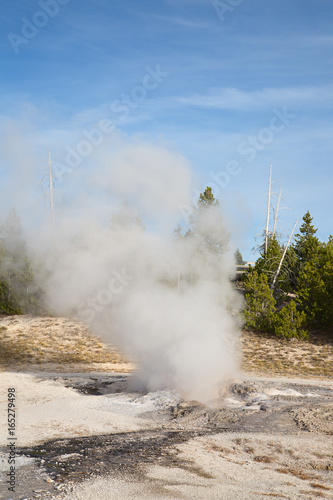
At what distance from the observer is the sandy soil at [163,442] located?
7488 millimetres

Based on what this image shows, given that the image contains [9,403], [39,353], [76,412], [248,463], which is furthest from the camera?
[39,353]

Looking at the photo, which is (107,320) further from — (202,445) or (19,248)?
(202,445)

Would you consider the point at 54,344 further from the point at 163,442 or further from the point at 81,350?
the point at 163,442

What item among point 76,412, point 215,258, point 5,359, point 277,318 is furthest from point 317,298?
point 76,412

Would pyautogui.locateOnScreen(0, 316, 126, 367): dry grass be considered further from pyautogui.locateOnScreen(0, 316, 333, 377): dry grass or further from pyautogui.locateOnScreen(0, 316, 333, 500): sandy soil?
pyautogui.locateOnScreen(0, 316, 333, 500): sandy soil

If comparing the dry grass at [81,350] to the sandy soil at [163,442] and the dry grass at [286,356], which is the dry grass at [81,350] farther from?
the sandy soil at [163,442]

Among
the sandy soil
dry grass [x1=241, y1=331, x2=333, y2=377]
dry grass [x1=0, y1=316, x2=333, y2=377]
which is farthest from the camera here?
dry grass [x1=0, y1=316, x2=333, y2=377]

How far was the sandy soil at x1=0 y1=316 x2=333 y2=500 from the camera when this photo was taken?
24.6 feet

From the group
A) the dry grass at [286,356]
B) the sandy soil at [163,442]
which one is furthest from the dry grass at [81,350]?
the sandy soil at [163,442]

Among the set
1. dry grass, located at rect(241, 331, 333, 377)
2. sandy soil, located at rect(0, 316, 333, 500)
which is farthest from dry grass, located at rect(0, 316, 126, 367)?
dry grass, located at rect(241, 331, 333, 377)

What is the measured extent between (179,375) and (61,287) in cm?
587

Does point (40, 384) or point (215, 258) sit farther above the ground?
point (215, 258)

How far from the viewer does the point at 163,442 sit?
998 cm

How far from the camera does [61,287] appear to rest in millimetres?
17281
